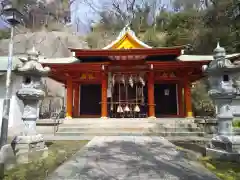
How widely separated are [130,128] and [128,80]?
12.5ft

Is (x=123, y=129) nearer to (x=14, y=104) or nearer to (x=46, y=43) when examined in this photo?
(x=14, y=104)

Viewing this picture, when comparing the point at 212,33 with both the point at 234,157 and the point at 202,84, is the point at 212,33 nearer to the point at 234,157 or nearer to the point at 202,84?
the point at 202,84

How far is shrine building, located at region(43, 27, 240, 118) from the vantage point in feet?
38.0

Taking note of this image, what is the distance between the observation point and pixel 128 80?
12680 millimetres

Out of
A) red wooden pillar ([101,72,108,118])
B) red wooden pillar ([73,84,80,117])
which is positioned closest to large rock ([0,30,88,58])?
red wooden pillar ([73,84,80,117])

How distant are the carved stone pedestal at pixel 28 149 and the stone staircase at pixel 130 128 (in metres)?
3.90

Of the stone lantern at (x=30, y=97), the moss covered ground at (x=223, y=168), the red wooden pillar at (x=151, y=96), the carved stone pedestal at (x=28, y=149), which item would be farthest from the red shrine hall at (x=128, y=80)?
the moss covered ground at (x=223, y=168)

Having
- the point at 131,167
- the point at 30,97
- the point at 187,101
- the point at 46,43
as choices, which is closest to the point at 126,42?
the point at 187,101

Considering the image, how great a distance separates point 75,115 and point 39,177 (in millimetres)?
9493

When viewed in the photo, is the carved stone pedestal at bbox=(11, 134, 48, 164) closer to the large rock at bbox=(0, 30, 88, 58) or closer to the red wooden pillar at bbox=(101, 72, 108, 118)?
the red wooden pillar at bbox=(101, 72, 108, 118)

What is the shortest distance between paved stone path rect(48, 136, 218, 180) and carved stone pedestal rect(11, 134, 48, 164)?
1.22 meters

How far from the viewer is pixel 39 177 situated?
3.95 m

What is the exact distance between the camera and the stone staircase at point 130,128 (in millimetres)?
9523

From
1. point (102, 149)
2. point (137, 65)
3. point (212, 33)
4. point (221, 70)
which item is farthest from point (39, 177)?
point (212, 33)
